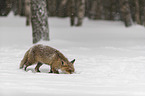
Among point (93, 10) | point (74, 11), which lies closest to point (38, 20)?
point (74, 11)

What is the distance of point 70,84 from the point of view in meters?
5.01

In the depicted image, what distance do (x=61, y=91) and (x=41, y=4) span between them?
8.12 meters

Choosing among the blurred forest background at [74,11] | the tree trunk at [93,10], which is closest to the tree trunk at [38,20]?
the blurred forest background at [74,11]

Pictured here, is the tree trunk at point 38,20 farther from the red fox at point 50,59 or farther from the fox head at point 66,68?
the fox head at point 66,68

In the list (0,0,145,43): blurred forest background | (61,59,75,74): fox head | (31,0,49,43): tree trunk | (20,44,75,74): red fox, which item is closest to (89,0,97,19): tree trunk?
(0,0,145,43): blurred forest background

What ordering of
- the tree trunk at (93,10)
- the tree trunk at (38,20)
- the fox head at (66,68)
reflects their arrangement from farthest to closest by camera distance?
the tree trunk at (93,10)
the tree trunk at (38,20)
the fox head at (66,68)

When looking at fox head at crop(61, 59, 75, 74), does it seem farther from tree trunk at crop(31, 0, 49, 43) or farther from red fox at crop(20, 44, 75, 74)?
tree trunk at crop(31, 0, 49, 43)

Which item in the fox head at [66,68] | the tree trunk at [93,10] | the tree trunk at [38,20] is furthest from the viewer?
the tree trunk at [93,10]

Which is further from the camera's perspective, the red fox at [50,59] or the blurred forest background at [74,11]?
the blurred forest background at [74,11]

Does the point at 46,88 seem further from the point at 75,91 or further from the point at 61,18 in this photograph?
the point at 61,18

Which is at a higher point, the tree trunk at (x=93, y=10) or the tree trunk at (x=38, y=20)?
the tree trunk at (x=38, y=20)

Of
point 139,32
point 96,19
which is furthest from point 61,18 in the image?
point 139,32

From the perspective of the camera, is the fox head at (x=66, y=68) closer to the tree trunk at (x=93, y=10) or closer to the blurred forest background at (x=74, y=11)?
the blurred forest background at (x=74, y=11)

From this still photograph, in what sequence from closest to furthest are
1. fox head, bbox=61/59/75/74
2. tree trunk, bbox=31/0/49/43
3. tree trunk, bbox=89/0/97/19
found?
fox head, bbox=61/59/75/74 < tree trunk, bbox=31/0/49/43 < tree trunk, bbox=89/0/97/19
